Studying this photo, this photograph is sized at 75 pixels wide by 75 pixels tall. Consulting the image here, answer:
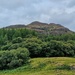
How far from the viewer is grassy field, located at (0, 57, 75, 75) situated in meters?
78.2

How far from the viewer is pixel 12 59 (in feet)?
303

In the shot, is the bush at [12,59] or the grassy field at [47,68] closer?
the grassy field at [47,68]

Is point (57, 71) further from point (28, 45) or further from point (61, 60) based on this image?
point (28, 45)

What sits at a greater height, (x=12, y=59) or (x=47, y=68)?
(x=12, y=59)

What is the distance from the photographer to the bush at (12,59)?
9120cm

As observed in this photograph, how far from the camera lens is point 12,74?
7975 cm

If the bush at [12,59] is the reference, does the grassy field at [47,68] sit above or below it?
below

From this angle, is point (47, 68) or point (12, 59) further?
point (12, 59)

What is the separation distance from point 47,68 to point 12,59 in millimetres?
16213

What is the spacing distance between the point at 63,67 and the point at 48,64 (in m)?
6.17

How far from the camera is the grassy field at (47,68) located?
257ft

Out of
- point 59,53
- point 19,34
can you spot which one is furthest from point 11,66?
point 19,34

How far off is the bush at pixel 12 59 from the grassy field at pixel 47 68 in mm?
3883

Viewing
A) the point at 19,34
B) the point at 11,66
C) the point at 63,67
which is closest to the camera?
the point at 63,67
